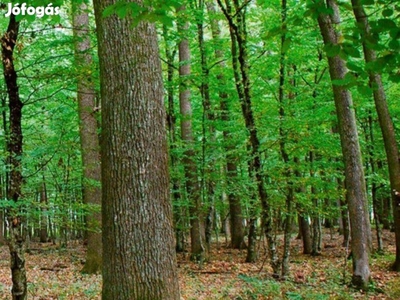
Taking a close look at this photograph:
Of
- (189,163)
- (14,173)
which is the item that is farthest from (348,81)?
(189,163)

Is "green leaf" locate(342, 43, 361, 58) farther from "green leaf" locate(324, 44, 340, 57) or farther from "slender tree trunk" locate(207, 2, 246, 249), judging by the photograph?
"slender tree trunk" locate(207, 2, 246, 249)

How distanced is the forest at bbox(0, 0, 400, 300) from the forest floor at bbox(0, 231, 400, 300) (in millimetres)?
56

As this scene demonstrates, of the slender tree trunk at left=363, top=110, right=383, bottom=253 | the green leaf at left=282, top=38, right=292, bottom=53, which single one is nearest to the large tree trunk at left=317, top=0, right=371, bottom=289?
the slender tree trunk at left=363, top=110, right=383, bottom=253

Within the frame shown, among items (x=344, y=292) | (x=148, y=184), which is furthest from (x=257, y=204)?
(x=148, y=184)

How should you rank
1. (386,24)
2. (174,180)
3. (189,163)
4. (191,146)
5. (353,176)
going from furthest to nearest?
1. (174,180)
2. (189,163)
3. (191,146)
4. (353,176)
5. (386,24)

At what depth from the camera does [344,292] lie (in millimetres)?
7473

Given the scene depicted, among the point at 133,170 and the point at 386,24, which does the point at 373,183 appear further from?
the point at 386,24

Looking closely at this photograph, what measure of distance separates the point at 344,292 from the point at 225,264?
4704 mm

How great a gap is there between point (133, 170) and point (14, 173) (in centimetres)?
272

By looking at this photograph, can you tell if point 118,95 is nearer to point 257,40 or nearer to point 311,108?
point 257,40

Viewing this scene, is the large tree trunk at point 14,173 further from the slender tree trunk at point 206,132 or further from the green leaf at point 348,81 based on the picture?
the slender tree trunk at point 206,132

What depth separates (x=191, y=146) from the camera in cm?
1112

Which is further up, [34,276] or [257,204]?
[257,204]

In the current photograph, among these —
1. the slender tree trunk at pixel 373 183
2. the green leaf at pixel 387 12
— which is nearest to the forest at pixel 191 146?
the green leaf at pixel 387 12
